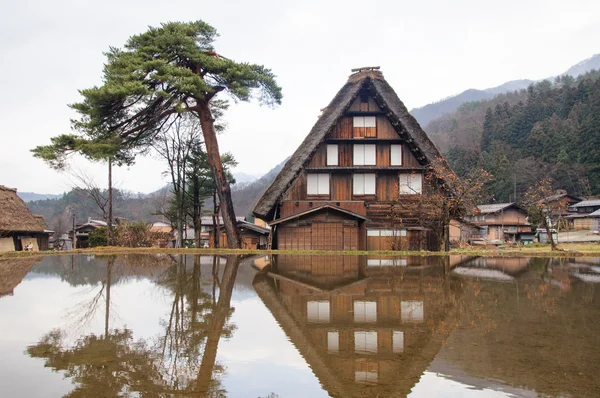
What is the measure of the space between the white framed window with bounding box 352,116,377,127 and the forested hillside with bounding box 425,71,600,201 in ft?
129

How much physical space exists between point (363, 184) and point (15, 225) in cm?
2279

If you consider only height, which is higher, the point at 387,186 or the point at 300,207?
the point at 387,186

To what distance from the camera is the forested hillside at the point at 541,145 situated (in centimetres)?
5484

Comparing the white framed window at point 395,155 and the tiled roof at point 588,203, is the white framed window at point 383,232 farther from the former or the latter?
the tiled roof at point 588,203

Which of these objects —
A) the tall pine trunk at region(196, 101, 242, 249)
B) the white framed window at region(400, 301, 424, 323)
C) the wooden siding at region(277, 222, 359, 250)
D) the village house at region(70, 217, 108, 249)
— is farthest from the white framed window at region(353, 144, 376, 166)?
the village house at region(70, 217, 108, 249)

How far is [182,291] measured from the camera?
787cm

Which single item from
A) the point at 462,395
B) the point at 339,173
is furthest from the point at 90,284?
the point at 339,173

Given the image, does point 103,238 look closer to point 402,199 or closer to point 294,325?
point 402,199

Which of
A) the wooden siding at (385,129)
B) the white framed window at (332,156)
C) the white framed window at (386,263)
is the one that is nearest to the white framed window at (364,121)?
the wooden siding at (385,129)

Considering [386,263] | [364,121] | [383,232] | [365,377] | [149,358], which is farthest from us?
[364,121]

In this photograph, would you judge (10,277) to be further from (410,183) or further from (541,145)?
(541,145)

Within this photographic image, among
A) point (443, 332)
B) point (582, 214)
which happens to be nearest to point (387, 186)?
point (443, 332)

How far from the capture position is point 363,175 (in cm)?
2273

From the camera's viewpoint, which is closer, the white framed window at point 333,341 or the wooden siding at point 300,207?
the white framed window at point 333,341
